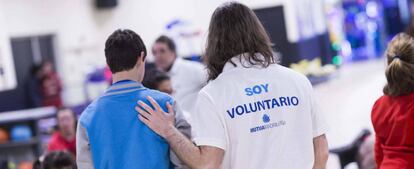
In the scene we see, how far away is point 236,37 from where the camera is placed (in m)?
2.82

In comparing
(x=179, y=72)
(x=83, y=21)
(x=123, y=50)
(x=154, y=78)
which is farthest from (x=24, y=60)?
(x=123, y=50)

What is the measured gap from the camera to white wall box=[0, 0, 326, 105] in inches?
487

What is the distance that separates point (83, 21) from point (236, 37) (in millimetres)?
10754

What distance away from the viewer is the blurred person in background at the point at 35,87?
11867 millimetres

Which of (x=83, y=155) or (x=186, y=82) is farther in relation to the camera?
(x=186, y=82)

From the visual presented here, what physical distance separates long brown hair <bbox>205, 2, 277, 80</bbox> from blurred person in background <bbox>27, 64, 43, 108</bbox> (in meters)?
9.44

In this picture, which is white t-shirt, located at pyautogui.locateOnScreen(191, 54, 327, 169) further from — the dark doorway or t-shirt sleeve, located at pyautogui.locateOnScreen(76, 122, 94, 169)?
the dark doorway

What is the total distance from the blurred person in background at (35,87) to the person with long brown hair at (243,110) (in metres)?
9.42

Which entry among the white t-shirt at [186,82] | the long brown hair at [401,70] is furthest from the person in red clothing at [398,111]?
the white t-shirt at [186,82]

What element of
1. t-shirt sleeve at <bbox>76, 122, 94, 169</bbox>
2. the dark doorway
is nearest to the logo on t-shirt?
t-shirt sleeve at <bbox>76, 122, 94, 169</bbox>

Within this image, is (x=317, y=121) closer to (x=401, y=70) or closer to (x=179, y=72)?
(x=401, y=70)

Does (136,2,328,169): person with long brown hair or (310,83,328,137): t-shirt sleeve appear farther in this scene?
(310,83,328,137): t-shirt sleeve

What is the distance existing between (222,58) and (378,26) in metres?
17.9

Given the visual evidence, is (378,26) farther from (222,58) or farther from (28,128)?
(222,58)
